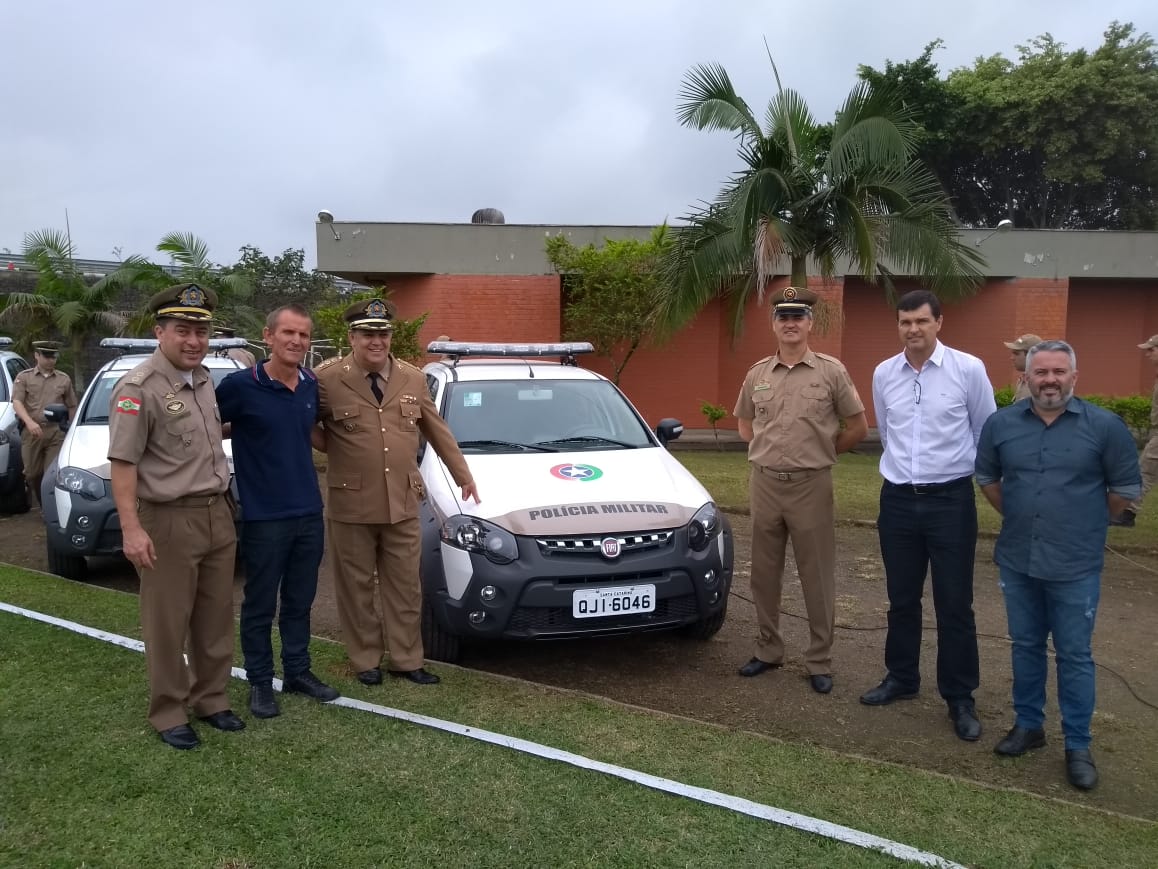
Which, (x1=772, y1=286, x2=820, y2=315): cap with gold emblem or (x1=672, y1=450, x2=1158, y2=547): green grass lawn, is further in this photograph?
(x1=672, y1=450, x2=1158, y2=547): green grass lawn

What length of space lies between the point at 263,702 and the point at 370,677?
0.58 metres

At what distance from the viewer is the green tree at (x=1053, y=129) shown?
25484 millimetres

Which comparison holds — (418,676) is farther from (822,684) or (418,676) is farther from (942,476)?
(942,476)

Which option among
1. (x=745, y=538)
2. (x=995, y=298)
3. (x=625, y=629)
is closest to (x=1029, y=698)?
(x=625, y=629)

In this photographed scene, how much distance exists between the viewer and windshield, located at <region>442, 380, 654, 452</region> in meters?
5.46

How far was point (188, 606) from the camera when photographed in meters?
3.69

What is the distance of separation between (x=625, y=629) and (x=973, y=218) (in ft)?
99.5

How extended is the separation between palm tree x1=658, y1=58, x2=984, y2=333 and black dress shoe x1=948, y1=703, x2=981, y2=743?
22.2 ft

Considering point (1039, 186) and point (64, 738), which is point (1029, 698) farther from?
point (1039, 186)

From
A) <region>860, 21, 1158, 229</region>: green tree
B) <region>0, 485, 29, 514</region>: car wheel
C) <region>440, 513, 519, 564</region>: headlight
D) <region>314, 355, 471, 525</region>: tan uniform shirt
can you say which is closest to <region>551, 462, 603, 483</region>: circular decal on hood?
<region>440, 513, 519, 564</region>: headlight

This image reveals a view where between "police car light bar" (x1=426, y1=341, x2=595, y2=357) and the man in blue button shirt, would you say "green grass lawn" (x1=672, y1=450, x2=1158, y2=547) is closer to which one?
"police car light bar" (x1=426, y1=341, x2=595, y2=357)

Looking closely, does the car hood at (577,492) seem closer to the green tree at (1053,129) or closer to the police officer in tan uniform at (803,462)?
the police officer in tan uniform at (803,462)

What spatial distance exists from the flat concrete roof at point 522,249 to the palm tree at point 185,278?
5.34 ft

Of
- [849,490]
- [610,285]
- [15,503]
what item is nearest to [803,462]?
[849,490]
